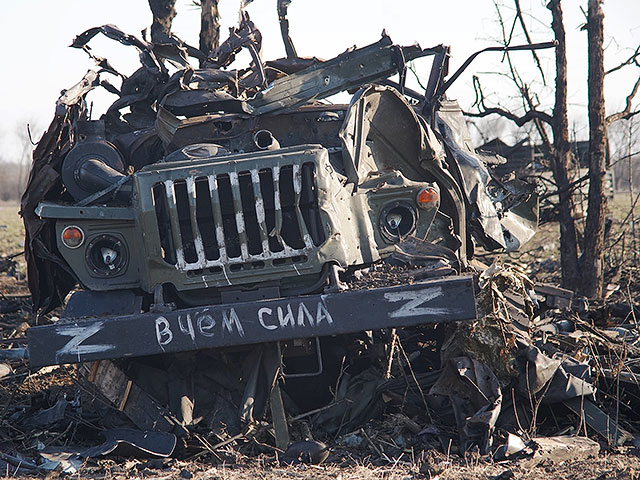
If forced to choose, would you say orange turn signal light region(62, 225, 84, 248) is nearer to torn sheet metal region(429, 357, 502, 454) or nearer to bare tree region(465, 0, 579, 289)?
torn sheet metal region(429, 357, 502, 454)

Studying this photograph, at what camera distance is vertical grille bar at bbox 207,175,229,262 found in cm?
482

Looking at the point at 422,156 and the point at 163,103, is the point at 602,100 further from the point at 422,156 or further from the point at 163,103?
the point at 163,103

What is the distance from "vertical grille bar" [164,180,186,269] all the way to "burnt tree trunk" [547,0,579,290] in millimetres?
5691

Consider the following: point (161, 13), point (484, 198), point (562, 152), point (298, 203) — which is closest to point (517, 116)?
point (562, 152)

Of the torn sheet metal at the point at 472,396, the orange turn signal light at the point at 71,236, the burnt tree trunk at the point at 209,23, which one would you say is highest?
the burnt tree trunk at the point at 209,23

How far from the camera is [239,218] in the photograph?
15.9 feet

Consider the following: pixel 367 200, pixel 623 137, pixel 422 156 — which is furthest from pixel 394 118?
pixel 623 137

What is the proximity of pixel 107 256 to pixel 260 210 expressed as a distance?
1.19 meters

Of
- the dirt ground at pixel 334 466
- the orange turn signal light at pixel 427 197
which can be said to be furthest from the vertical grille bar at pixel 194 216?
the orange turn signal light at pixel 427 197

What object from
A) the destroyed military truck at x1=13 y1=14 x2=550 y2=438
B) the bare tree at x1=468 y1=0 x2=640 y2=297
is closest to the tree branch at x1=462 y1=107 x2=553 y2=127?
the bare tree at x1=468 y1=0 x2=640 y2=297

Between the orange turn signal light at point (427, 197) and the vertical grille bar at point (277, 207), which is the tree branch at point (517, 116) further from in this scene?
the vertical grille bar at point (277, 207)

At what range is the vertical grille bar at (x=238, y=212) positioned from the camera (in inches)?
190

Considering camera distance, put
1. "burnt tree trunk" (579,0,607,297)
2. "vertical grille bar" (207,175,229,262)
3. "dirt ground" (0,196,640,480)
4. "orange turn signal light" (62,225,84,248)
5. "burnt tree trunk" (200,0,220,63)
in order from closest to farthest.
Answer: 1. "dirt ground" (0,196,640,480)
2. "vertical grille bar" (207,175,229,262)
3. "orange turn signal light" (62,225,84,248)
4. "burnt tree trunk" (579,0,607,297)
5. "burnt tree trunk" (200,0,220,63)

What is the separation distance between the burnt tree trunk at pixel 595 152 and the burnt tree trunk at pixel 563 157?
337mm
